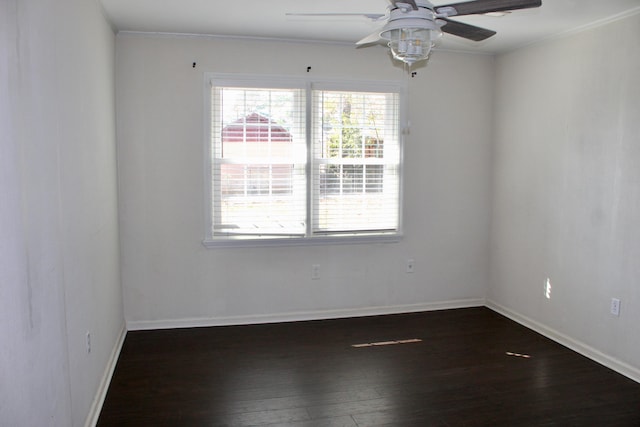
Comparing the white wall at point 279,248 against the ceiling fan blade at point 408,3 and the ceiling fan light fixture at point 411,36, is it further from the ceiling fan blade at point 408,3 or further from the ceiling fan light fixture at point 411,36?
the ceiling fan blade at point 408,3

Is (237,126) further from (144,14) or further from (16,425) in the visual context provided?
(16,425)

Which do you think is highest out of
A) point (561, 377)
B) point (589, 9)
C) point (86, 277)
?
point (589, 9)

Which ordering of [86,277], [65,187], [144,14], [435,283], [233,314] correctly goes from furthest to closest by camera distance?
[435,283] → [233,314] → [144,14] → [86,277] → [65,187]

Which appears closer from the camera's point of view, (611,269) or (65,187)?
(65,187)

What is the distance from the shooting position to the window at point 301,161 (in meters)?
4.05

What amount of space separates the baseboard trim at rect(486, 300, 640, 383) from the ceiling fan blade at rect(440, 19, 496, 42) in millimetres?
2438

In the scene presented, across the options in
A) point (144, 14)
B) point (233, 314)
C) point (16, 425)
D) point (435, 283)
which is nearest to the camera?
point (16, 425)

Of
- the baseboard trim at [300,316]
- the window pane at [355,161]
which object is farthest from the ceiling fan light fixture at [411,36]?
the baseboard trim at [300,316]

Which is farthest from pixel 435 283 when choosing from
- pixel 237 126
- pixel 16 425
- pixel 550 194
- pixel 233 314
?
pixel 16 425

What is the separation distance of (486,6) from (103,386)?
115 inches

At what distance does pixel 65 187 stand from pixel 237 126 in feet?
6.77

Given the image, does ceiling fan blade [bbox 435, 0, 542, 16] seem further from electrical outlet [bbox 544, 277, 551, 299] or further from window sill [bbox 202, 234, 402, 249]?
electrical outlet [bbox 544, 277, 551, 299]

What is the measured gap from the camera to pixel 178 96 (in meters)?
3.95

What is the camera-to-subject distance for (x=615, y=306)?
11.1 ft
